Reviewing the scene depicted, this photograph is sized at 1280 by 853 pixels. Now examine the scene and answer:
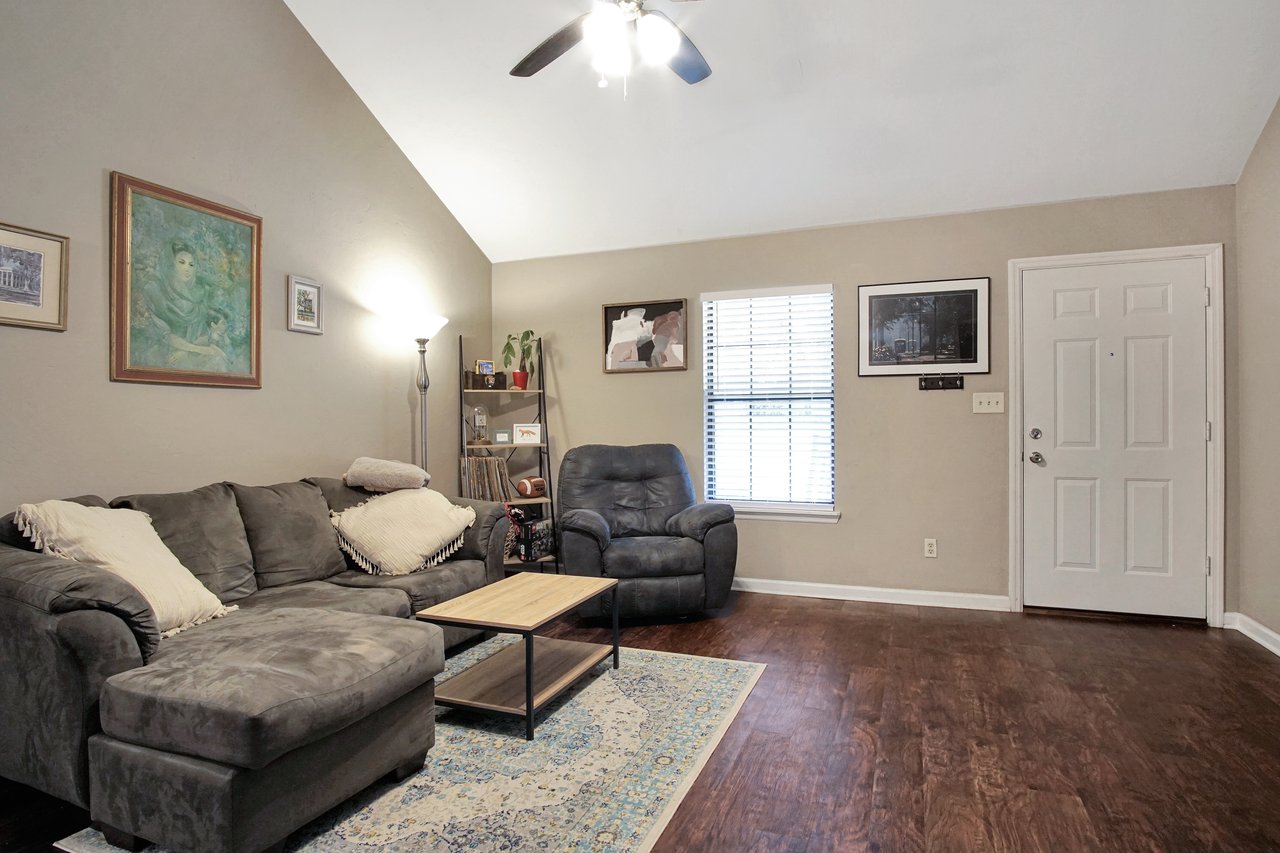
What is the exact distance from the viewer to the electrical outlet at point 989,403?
396 centimetres

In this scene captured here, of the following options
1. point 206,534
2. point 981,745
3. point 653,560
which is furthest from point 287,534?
point 981,745

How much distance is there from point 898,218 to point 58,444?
426cm

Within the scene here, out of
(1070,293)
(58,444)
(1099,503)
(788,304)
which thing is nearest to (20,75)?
(58,444)

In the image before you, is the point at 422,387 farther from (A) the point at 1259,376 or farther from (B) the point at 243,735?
(A) the point at 1259,376

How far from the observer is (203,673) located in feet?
5.77

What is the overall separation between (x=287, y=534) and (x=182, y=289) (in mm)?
1141

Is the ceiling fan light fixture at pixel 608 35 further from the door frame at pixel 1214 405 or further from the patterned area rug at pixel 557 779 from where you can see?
the door frame at pixel 1214 405

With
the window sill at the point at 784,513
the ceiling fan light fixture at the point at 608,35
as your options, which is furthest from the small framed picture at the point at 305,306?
the window sill at the point at 784,513

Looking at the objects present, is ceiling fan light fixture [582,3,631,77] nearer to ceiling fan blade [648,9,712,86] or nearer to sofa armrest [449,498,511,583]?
ceiling fan blade [648,9,712,86]

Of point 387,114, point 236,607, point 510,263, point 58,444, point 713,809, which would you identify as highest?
point 387,114

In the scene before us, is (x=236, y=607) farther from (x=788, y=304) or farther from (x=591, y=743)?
(x=788, y=304)

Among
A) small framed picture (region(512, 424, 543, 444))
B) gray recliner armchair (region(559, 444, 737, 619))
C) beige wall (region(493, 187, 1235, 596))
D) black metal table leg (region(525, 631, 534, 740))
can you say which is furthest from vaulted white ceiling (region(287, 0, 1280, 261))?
black metal table leg (region(525, 631, 534, 740))

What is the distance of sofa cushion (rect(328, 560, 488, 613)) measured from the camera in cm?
294

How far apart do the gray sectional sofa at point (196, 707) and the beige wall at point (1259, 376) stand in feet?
12.7
